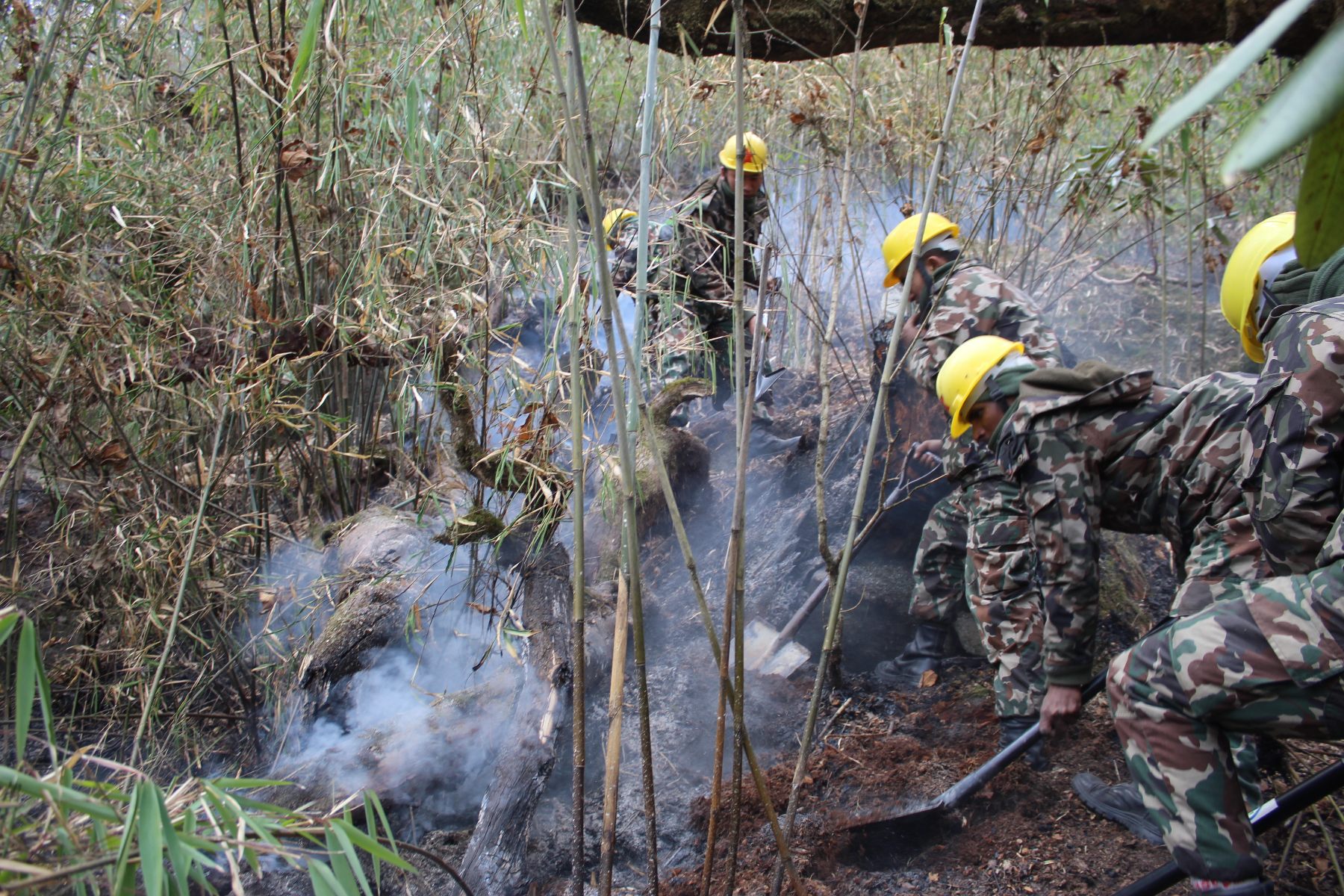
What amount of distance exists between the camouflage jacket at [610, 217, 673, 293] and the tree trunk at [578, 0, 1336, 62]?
0.60m

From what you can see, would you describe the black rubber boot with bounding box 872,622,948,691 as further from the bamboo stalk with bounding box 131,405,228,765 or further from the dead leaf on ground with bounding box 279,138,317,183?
the dead leaf on ground with bounding box 279,138,317,183

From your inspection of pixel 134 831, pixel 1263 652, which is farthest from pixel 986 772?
pixel 134 831

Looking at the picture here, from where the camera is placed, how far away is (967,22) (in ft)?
8.34

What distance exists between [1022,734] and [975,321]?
143 cm

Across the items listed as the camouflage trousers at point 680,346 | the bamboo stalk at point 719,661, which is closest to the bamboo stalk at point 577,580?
the bamboo stalk at point 719,661

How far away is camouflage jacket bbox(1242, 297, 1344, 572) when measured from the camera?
1635 mm

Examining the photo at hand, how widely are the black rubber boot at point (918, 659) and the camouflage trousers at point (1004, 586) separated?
0.33 m

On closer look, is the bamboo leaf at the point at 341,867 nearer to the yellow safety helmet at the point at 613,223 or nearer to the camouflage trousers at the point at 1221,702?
the camouflage trousers at the point at 1221,702

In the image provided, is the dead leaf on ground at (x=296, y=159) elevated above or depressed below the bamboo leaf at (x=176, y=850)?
above

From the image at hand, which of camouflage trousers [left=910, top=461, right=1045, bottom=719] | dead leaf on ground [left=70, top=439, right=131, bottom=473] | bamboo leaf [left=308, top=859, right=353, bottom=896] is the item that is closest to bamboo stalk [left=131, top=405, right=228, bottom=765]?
dead leaf on ground [left=70, top=439, right=131, bottom=473]

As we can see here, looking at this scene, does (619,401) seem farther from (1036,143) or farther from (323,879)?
(1036,143)

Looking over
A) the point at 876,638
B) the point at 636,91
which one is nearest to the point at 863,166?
the point at 636,91

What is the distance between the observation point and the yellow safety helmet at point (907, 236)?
3.19 meters

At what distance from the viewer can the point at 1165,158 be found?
12.2ft
